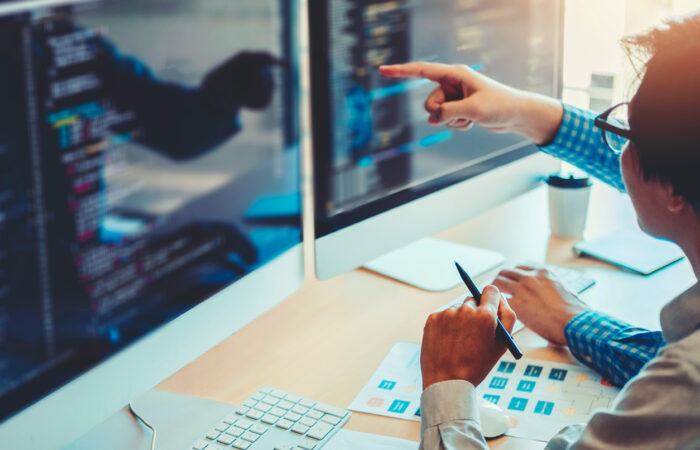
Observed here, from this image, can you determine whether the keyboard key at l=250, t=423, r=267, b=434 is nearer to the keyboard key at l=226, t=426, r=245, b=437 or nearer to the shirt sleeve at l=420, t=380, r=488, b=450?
the keyboard key at l=226, t=426, r=245, b=437

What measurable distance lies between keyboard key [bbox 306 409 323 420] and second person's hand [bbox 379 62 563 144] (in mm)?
476

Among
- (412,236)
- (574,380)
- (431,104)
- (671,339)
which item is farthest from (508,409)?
(431,104)

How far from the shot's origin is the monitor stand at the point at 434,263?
4.31 feet

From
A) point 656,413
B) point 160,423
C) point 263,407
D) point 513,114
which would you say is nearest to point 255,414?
point 263,407

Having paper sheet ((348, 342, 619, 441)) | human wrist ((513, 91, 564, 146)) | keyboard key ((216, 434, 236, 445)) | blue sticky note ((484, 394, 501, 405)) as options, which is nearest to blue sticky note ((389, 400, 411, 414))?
paper sheet ((348, 342, 619, 441))

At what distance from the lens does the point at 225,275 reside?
2.84ft

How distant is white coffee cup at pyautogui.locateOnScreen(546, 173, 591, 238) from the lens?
151 cm

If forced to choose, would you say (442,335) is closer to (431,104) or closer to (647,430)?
(647,430)

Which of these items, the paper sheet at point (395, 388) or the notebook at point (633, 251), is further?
the notebook at point (633, 251)

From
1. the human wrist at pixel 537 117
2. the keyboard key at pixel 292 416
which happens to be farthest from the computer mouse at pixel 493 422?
the human wrist at pixel 537 117

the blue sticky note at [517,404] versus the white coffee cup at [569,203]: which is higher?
the white coffee cup at [569,203]

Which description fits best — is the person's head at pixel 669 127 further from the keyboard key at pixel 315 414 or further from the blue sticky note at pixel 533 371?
the keyboard key at pixel 315 414

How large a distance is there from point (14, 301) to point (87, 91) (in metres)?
0.19

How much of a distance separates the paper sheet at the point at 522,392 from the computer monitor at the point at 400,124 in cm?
18
